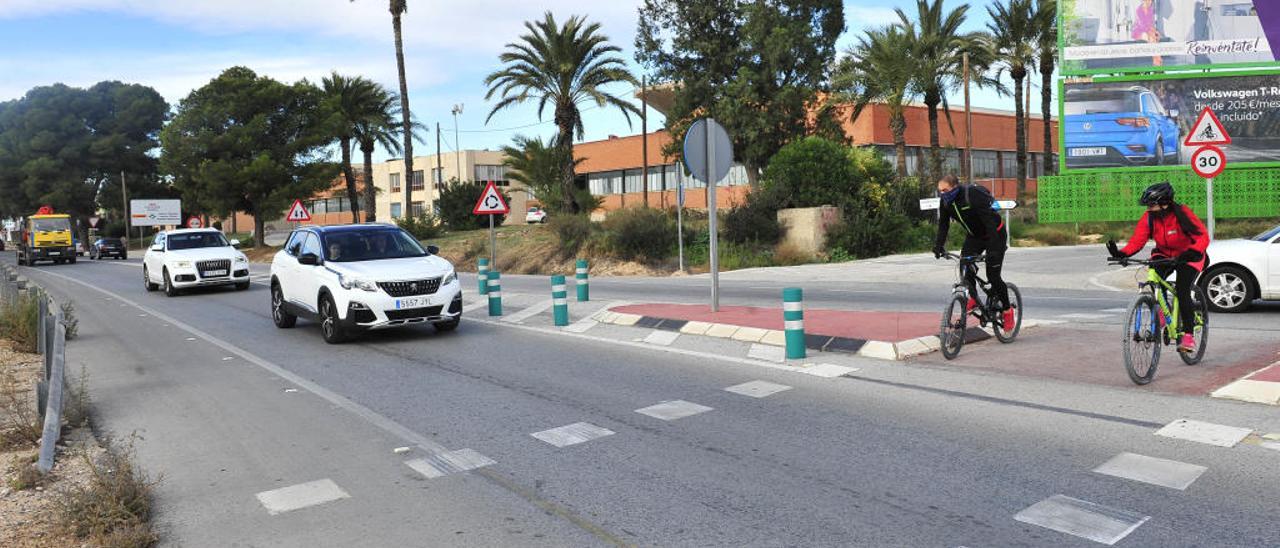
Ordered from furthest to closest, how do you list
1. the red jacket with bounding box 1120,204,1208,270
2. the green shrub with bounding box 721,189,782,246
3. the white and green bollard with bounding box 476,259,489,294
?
the green shrub with bounding box 721,189,782,246
the white and green bollard with bounding box 476,259,489,294
the red jacket with bounding box 1120,204,1208,270

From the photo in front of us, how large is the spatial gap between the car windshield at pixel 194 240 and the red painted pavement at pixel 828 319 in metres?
13.6

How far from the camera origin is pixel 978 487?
16.5 ft

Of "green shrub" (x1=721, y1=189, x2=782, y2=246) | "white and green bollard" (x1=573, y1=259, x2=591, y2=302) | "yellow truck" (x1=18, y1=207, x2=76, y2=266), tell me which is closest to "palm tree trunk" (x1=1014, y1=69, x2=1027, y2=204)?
"green shrub" (x1=721, y1=189, x2=782, y2=246)

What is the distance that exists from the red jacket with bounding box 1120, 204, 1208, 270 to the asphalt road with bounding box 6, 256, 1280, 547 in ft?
4.04

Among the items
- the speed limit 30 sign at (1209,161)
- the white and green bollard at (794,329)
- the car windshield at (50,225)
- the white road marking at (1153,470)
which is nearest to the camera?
the white road marking at (1153,470)

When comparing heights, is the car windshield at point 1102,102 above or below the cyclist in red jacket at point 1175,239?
above

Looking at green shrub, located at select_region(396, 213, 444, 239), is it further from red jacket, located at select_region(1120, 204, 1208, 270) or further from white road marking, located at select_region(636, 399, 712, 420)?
red jacket, located at select_region(1120, 204, 1208, 270)

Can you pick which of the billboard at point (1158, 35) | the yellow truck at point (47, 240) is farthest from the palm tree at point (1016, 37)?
the yellow truck at point (47, 240)

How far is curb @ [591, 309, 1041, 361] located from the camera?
30.9 feet

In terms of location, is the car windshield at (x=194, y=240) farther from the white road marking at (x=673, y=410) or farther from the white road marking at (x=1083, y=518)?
the white road marking at (x=1083, y=518)

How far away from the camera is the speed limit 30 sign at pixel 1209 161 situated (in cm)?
1385

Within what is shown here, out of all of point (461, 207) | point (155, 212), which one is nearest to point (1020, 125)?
point (461, 207)

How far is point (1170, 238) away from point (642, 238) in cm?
2133

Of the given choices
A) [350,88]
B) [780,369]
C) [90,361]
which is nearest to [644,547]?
[780,369]
